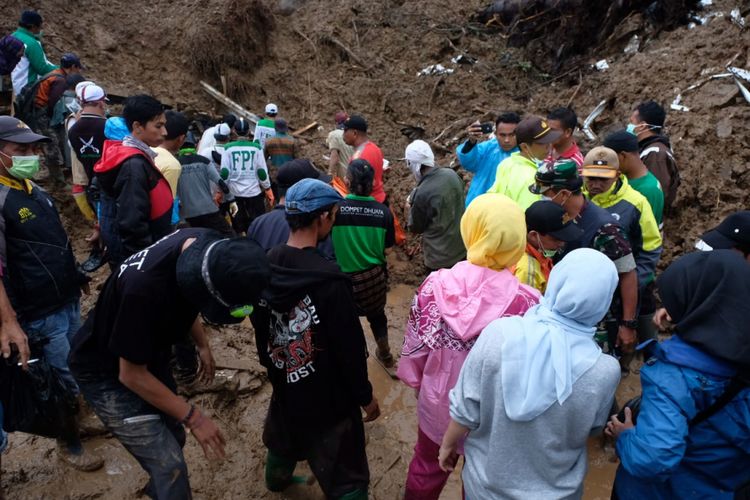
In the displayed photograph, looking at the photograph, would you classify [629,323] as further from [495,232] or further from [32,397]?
[32,397]

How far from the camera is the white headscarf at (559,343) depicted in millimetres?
1702

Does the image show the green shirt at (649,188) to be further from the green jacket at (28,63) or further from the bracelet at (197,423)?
the green jacket at (28,63)

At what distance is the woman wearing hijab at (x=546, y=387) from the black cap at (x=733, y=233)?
1274 millimetres

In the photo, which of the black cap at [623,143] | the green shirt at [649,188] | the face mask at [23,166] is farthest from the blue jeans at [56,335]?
the green shirt at [649,188]

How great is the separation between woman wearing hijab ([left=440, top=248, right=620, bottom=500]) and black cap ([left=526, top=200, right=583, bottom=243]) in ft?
2.74

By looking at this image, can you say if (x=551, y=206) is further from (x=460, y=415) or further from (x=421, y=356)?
(x=460, y=415)

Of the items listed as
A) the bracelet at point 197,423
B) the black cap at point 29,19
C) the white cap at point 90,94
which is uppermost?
the black cap at point 29,19

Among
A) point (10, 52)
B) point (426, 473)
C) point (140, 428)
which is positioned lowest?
point (426, 473)

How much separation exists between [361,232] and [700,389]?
2.56m

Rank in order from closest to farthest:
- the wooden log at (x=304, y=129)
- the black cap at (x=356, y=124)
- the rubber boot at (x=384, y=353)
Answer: the rubber boot at (x=384, y=353)
the black cap at (x=356, y=124)
the wooden log at (x=304, y=129)

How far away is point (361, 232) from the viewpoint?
3.81 meters

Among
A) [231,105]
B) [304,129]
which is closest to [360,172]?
[304,129]

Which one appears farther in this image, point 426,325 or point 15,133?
point 15,133

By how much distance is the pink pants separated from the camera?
2.48m
